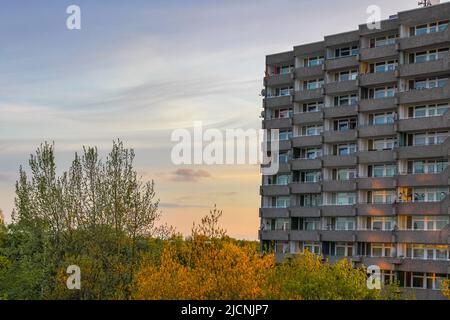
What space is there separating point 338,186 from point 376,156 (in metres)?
7.01

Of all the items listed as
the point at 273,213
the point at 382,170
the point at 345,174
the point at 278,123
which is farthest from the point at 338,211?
the point at 278,123

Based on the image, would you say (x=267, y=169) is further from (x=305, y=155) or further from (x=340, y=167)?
(x=340, y=167)

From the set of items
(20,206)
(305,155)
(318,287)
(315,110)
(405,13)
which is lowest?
(318,287)

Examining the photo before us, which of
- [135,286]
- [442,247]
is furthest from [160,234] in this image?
[442,247]

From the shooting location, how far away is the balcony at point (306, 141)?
9173 cm

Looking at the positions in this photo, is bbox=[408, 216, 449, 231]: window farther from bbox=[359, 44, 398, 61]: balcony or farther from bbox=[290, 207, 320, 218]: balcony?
bbox=[359, 44, 398, 61]: balcony

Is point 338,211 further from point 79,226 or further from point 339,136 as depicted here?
point 79,226

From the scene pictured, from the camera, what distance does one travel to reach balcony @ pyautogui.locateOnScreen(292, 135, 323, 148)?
91.7m

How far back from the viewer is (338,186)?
87.5 meters

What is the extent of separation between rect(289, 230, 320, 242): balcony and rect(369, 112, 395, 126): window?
15549 millimetres

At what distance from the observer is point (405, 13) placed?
80062mm

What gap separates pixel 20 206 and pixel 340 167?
4513 centimetres

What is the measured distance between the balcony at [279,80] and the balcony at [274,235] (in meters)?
20.2

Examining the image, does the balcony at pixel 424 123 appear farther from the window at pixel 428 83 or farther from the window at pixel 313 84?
the window at pixel 313 84
